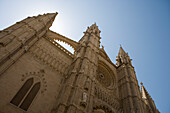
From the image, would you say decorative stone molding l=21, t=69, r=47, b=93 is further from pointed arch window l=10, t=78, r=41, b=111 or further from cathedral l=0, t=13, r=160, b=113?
pointed arch window l=10, t=78, r=41, b=111

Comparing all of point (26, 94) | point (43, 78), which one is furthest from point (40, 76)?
point (26, 94)

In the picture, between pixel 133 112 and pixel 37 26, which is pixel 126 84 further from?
pixel 37 26

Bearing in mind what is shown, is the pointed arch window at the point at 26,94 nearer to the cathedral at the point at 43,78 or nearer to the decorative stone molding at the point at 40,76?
the cathedral at the point at 43,78

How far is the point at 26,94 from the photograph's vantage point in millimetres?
7270

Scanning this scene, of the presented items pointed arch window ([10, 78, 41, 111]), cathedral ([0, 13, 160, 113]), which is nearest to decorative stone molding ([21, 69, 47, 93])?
cathedral ([0, 13, 160, 113])

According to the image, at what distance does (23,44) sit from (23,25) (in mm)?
2078

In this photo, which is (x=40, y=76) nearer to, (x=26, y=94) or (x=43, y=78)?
(x=43, y=78)

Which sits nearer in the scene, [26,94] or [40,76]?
[26,94]

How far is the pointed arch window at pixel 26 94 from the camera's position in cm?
669

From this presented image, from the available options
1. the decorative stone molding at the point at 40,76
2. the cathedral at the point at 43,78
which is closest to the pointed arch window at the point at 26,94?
the cathedral at the point at 43,78

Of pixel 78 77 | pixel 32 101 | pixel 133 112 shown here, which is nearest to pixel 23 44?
pixel 32 101

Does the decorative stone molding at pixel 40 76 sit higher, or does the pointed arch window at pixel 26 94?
the decorative stone molding at pixel 40 76

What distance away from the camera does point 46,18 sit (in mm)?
12508

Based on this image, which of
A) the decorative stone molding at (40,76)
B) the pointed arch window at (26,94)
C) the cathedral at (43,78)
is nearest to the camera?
the pointed arch window at (26,94)
